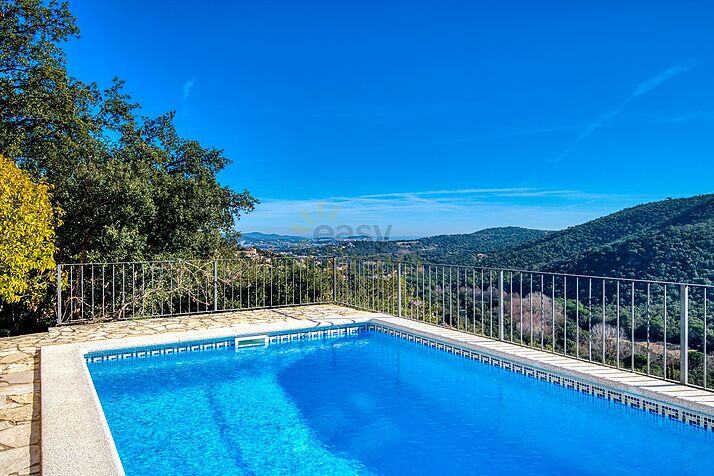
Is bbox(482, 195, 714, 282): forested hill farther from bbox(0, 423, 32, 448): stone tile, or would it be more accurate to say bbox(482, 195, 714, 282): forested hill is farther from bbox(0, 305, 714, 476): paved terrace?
bbox(0, 423, 32, 448): stone tile

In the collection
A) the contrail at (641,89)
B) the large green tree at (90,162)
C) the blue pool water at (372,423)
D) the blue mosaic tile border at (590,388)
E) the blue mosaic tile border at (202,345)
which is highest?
the contrail at (641,89)

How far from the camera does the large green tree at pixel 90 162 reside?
9062 mm

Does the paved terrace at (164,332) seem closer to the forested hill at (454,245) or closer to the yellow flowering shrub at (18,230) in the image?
the yellow flowering shrub at (18,230)

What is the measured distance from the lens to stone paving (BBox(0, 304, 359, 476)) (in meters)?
2.99

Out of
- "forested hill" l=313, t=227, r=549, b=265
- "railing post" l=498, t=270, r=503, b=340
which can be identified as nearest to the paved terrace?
"railing post" l=498, t=270, r=503, b=340

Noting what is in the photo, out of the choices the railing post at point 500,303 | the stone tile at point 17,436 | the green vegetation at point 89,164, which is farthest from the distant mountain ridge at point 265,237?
the stone tile at point 17,436

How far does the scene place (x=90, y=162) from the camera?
10.2m

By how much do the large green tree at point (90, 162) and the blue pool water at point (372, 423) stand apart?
416cm

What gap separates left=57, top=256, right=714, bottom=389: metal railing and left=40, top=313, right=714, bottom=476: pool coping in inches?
14.0

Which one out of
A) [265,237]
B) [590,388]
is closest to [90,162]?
[265,237]

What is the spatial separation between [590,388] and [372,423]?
2097mm

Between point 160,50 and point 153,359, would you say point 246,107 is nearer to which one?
point 160,50

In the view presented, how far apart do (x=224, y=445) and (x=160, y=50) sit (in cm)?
1475

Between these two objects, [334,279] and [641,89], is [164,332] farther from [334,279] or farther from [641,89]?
[641,89]
